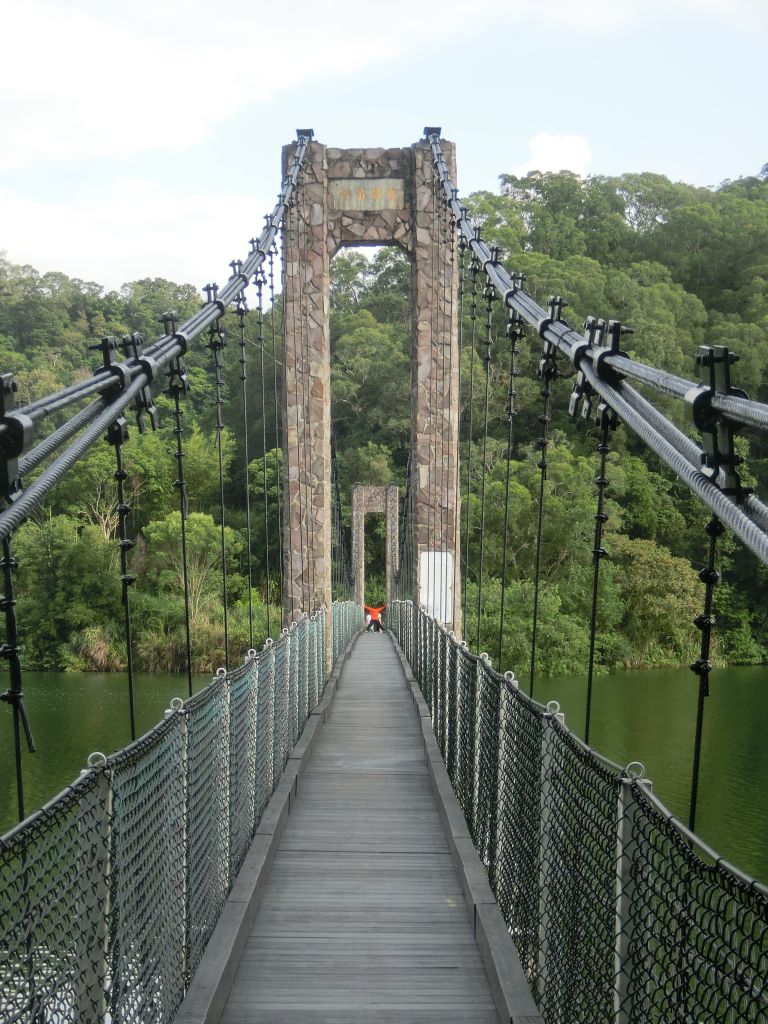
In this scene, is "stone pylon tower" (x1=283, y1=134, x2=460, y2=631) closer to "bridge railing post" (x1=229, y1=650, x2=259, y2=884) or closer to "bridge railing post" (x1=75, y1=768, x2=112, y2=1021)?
"bridge railing post" (x1=229, y1=650, x2=259, y2=884)

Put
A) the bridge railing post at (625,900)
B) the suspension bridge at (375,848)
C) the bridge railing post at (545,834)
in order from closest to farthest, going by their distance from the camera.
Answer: the suspension bridge at (375,848) < the bridge railing post at (625,900) < the bridge railing post at (545,834)

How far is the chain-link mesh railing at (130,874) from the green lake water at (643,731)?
7.71 meters

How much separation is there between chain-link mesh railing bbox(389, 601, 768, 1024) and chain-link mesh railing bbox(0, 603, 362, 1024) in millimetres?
770

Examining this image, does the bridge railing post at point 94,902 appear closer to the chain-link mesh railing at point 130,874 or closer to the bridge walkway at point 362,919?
the chain-link mesh railing at point 130,874

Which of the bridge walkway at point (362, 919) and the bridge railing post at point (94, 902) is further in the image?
the bridge walkway at point (362, 919)

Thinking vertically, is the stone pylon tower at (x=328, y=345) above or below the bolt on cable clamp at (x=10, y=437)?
above

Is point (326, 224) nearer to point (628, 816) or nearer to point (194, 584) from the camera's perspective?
point (628, 816)

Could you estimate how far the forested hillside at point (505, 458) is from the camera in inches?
836

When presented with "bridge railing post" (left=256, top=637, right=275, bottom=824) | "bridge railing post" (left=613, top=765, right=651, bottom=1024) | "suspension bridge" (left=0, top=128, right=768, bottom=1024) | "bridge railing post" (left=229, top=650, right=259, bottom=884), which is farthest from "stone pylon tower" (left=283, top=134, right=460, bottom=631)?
"bridge railing post" (left=613, top=765, right=651, bottom=1024)

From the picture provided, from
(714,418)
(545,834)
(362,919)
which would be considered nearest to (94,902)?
(545,834)

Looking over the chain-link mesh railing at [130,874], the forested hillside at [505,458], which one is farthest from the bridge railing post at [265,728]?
the forested hillside at [505,458]

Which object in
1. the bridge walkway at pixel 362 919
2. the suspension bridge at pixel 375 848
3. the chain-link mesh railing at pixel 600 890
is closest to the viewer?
the chain-link mesh railing at pixel 600 890

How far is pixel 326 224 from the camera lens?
8812mm

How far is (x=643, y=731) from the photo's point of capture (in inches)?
577
